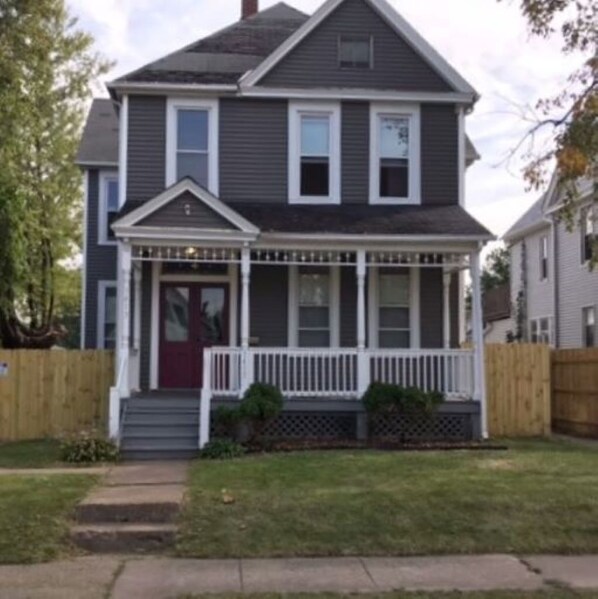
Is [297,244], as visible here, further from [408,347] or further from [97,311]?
[97,311]

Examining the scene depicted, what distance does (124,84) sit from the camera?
1825 cm

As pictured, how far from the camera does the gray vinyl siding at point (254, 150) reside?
61.5ft

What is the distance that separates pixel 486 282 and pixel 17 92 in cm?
5382

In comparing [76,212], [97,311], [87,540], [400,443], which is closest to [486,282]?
[76,212]

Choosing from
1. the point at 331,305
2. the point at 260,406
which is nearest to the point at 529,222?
the point at 331,305

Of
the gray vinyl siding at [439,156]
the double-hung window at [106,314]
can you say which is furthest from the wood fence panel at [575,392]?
the double-hung window at [106,314]

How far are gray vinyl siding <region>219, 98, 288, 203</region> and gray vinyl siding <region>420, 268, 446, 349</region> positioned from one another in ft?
11.0

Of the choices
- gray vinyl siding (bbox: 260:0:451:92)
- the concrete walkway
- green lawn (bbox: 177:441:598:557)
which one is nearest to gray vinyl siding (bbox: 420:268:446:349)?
gray vinyl siding (bbox: 260:0:451:92)

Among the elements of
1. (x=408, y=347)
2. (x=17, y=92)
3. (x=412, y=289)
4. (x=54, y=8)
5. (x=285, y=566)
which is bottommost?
(x=285, y=566)

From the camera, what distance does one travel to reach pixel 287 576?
8.34 meters

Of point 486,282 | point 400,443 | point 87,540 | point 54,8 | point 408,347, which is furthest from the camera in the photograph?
point 486,282

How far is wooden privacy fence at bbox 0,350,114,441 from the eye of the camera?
18.1 m

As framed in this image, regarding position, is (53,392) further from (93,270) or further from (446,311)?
(446,311)

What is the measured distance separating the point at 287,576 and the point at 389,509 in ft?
7.55
